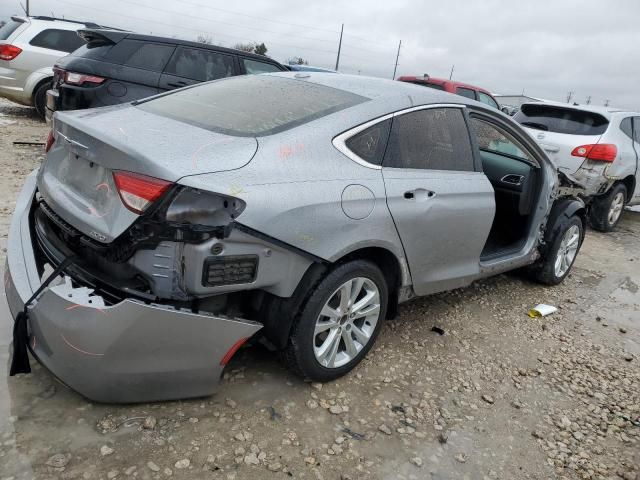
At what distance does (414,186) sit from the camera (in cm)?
277

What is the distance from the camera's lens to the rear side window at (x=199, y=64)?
6465mm

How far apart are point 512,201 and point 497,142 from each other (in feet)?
2.09

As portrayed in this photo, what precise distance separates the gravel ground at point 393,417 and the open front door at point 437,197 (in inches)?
20.6

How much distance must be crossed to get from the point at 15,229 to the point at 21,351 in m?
0.70

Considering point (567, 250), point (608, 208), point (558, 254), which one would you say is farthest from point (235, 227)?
point (608, 208)

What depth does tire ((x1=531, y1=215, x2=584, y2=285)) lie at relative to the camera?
4410 mm

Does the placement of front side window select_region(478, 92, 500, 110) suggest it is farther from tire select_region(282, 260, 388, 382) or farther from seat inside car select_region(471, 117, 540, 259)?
tire select_region(282, 260, 388, 382)

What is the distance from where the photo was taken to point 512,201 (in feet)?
13.5

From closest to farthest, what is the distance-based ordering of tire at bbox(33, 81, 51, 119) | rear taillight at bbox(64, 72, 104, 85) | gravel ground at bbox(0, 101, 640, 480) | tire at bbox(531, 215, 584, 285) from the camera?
gravel ground at bbox(0, 101, 640, 480) → tire at bbox(531, 215, 584, 285) → rear taillight at bbox(64, 72, 104, 85) → tire at bbox(33, 81, 51, 119)

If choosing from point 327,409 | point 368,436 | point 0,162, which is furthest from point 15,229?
point 0,162

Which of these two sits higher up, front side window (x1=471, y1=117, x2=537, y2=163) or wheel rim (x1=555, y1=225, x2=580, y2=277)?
Answer: front side window (x1=471, y1=117, x2=537, y2=163)

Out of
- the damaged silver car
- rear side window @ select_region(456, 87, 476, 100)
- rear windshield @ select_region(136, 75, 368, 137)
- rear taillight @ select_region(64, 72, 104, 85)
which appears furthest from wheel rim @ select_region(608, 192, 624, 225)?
rear taillight @ select_region(64, 72, 104, 85)

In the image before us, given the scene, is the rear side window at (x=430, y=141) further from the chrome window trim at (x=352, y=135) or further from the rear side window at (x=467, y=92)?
the rear side window at (x=467, y=92)

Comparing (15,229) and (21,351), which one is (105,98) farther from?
(21,351)
